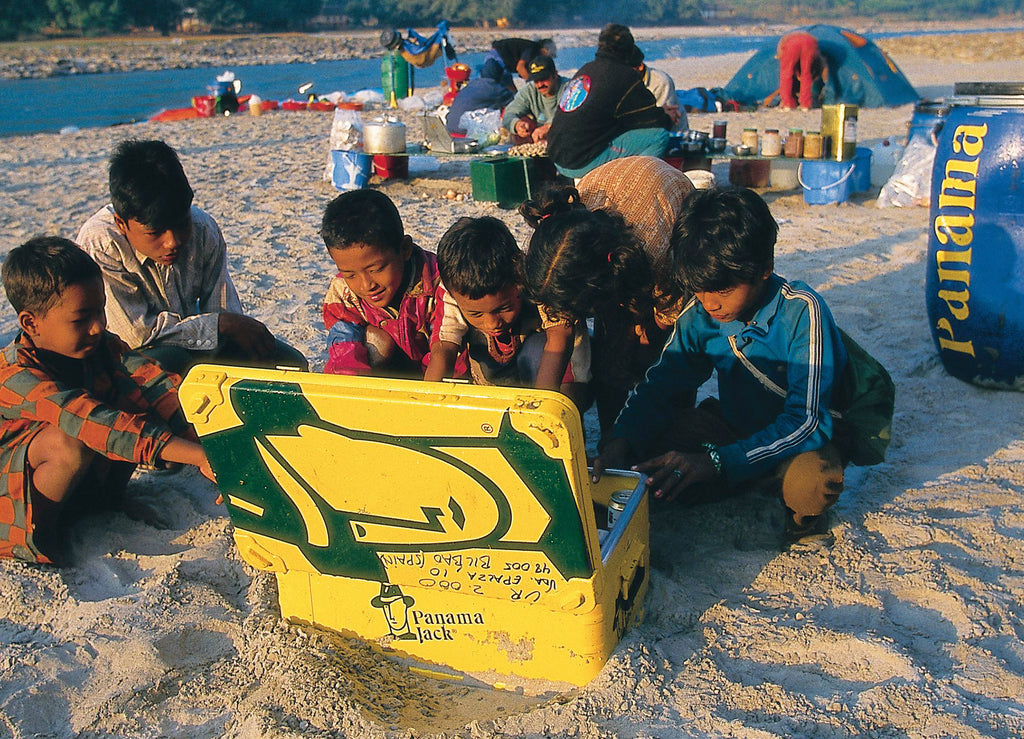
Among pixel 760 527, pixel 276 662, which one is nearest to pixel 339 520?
pixel 276 662

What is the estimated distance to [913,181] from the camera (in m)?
6.34

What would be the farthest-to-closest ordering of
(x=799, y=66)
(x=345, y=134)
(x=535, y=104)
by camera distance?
1. (x=799, y=66)
2. (x=345, y=134)
3. (x=535, y=104)

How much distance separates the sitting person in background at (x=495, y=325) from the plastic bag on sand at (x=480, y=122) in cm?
558

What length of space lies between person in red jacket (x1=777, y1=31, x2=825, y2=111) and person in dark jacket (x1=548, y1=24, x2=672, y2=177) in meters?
6.90

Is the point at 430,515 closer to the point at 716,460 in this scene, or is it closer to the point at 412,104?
the point at 716,460

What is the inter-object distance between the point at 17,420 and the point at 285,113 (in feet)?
40.8

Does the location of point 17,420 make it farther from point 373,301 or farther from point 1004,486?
point 1004,486

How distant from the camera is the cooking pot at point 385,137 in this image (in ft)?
24.1

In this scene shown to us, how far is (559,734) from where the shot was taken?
1.81m

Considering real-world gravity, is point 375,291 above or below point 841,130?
below

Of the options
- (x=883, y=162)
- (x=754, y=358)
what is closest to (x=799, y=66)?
(x=883, y=162)

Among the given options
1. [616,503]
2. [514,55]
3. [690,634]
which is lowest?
[690,634]

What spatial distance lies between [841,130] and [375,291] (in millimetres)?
4961

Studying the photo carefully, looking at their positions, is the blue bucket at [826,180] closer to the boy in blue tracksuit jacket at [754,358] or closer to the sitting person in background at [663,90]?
the sitting person in background at [663,90]
